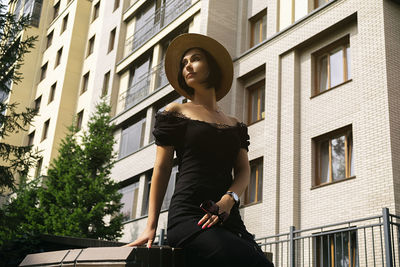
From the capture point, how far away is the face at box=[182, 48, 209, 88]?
11.1ft

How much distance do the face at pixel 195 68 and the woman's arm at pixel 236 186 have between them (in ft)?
1.61

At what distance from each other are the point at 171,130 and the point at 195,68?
487 mm

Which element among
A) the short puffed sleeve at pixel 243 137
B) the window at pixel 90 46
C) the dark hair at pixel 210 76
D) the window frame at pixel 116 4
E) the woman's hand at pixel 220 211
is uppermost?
the window frame at pixel 116 4

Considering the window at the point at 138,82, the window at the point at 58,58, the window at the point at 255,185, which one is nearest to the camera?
the window at the point at 255,185

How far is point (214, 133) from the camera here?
3059mm

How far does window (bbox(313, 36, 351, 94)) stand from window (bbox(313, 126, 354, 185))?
171 centimetres

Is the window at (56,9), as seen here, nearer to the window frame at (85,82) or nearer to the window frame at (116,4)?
the window frame at (85,82)

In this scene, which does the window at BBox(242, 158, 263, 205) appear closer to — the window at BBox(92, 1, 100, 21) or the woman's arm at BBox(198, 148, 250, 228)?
the woman's arm at BBox(198, 148, 250, 228)

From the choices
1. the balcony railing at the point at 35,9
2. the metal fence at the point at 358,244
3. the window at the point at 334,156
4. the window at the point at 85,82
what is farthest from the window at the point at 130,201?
the balcony railing at the point at 35,9

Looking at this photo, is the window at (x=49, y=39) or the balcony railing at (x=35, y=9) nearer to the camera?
the window at (x=49, y=39)

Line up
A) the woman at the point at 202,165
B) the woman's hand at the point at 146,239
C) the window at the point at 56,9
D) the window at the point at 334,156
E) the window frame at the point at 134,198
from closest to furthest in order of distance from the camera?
the woman at the point at 202,165
the woman's hand at the point at 146,239
the window at the point at 334,156
the window frame at the point at 134,198
the window at the point at 56,9

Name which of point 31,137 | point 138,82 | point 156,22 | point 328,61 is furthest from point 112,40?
point 328,61

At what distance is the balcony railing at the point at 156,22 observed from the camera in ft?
90.2

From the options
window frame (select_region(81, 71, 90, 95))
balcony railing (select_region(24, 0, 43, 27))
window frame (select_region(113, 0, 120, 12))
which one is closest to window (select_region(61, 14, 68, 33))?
balcony railing (select_region(24, 0, 43, 27))
